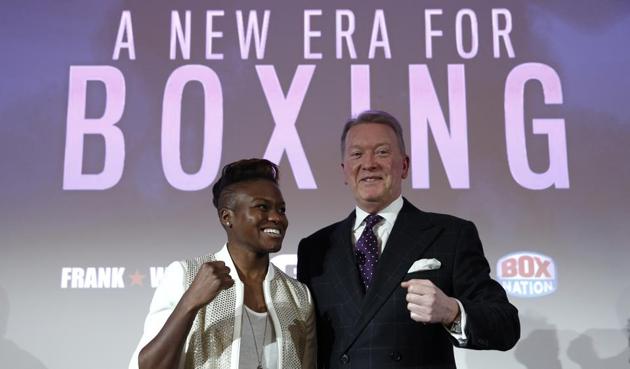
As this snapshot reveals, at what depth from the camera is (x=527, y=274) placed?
3562 millimetres

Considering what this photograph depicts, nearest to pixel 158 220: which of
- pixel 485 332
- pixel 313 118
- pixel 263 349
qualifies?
pixel 313 118

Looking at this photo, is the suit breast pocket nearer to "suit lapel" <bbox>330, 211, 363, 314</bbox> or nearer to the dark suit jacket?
the dark suit jacket

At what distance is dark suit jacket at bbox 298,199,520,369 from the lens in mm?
2006

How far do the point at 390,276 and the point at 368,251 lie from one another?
0.15 m

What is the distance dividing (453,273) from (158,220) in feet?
6.31

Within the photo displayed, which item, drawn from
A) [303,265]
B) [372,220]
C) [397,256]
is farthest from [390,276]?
[303,265]

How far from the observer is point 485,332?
1884 millimetres

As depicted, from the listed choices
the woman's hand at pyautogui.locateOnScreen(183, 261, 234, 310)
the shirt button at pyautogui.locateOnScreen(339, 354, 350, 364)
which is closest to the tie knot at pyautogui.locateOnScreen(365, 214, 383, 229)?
the shirt button at pyautogui.locateOnScreen(339, 354, 350, 364)

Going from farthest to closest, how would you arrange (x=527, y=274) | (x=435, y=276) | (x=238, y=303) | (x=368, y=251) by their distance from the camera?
1. (x=527, y=274)
2. (x=368, y=251)
3. (x=435, y=276)
4. (x=238, y=303)

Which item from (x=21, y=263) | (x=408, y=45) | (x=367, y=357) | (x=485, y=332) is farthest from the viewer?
(x=408, y=45)

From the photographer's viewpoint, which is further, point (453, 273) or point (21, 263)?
point (21, 263)

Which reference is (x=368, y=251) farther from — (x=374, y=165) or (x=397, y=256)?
(x=374, y=165)

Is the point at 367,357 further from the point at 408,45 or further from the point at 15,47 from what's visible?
the point at 15,47

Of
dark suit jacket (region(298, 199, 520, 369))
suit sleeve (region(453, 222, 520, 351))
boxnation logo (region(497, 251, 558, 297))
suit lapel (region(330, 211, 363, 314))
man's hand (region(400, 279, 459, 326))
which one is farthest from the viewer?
boxnation logo (region(497, 251, 558, 297))
